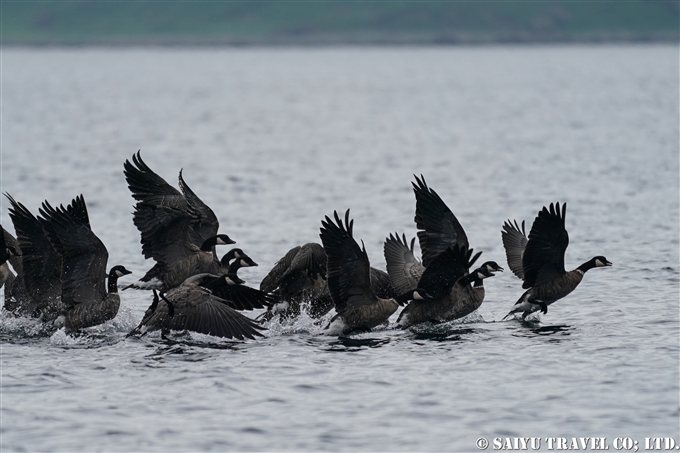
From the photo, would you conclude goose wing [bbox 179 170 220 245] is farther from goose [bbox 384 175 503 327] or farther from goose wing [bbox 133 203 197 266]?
goose [bbox 384 175 503 327]

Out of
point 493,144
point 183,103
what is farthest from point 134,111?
point 493,144

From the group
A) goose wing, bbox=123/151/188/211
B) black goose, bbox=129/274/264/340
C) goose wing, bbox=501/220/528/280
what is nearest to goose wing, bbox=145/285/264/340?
black goose, bbox=129/274/264/340

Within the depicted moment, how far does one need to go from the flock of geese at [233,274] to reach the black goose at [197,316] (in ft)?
0.05

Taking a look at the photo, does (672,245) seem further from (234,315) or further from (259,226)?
(234,315)

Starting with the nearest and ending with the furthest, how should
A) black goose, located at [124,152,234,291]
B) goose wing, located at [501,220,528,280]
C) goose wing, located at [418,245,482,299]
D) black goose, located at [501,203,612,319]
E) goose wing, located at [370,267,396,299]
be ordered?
goose wing, located at [418,245,482,299]
black goose, located at [501,203,612,319]
black goose, located at [124,152,234,291]
goose wing, located at [370,267,396,299]
goose wing, located at [501,220,528,280]

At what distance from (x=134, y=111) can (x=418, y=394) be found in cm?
7903

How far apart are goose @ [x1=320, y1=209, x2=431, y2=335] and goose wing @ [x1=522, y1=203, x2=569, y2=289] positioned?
2.30m

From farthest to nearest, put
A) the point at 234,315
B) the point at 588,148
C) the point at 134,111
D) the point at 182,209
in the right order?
1. the point at 134,111
2. the point at 588,148
3. the point at 182,209
4. the point at 234,315

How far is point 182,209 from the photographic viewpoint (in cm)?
2084

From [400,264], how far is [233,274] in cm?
412

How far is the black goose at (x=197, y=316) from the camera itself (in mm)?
17766

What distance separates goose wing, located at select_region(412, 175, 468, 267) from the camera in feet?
66.3

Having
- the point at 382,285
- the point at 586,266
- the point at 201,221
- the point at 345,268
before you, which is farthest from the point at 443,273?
the point at 201,221

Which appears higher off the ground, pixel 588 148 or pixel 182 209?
pixel 588 148
